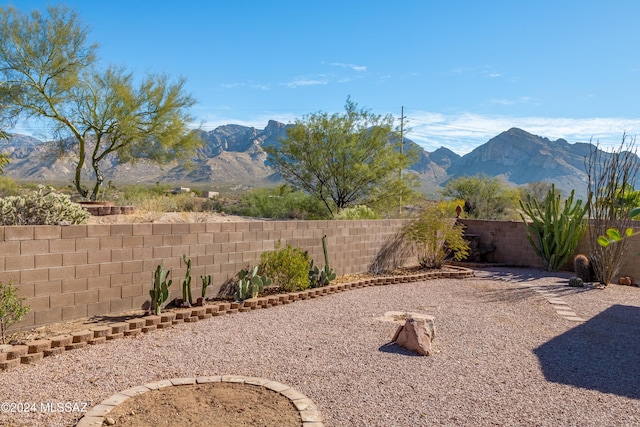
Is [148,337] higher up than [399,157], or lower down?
lower down

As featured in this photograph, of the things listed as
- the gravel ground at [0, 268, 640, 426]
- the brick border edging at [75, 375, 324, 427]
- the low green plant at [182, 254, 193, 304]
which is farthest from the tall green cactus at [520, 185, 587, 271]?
the brick border edging at [75, 375, 324, 427]

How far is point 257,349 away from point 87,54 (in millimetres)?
17264

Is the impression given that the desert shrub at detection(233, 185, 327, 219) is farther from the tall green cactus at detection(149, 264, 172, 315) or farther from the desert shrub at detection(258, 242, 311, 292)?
the tall green cactus at detection(149, 264, 172, 315)

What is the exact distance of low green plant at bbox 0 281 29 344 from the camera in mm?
5621

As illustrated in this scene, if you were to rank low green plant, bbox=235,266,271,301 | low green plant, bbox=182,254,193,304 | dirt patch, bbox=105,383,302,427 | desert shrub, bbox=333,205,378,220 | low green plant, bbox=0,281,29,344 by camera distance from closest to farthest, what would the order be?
dirt patch, bbox=105,383,302,427 < low green plant, bbox=0,281,29,344 < low green plant, bbox=182,254,193,304 < low green plant, bbox=235,266,271,301 < desert shrub, bbox=333,205,378,220

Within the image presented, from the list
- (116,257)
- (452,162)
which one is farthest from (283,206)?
(452,162)

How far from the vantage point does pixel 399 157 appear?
1983 cm

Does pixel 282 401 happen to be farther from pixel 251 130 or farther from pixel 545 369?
pixel 251 130

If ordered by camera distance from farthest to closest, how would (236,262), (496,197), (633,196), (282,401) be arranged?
(496,197) < (633,196) < (236,262) < (282,401)

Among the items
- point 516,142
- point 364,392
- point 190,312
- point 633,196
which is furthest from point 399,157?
point 516,142

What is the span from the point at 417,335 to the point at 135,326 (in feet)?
11.5

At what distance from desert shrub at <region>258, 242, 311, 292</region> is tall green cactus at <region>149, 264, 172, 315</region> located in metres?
2.35

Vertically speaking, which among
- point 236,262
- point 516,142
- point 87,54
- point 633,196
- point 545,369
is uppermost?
point 516,142

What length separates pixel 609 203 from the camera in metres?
12.0
